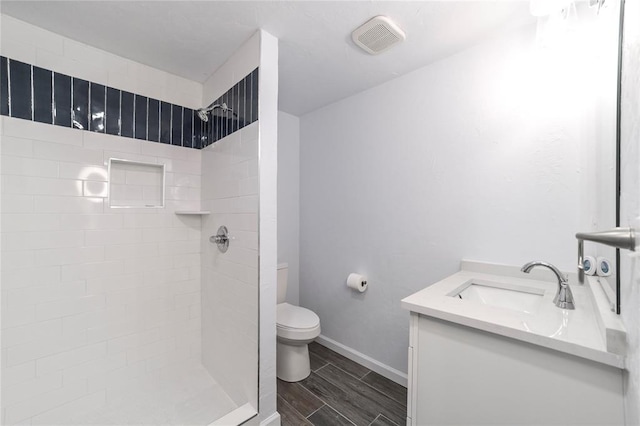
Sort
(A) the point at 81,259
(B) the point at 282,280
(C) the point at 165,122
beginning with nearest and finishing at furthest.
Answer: (A) the point at 81,259 < (C) the point at 165,122 < (B) the point at 282,280

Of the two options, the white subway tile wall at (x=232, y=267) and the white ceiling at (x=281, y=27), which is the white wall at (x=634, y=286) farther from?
the white subway tile wall at (x=232, y=267)

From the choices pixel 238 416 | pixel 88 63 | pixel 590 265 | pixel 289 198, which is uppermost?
pixel 88 63

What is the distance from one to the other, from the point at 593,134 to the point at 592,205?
330mm

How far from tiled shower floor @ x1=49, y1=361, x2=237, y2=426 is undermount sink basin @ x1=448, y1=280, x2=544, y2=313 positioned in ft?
5.11

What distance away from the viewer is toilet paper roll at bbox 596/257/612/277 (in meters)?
0.97

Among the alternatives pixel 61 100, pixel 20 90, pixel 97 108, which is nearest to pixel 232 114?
pixel 97 108

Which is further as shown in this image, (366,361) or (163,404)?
(366,361)

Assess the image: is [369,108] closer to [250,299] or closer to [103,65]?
[250,299]

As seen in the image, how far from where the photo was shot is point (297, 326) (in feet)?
6.16

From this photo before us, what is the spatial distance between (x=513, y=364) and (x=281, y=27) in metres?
1.82

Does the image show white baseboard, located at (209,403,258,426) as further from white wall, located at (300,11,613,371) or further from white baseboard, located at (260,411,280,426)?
white wall, located at (300,11,613,371)

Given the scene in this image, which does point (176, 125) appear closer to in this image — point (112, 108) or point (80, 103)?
point (112, 108)

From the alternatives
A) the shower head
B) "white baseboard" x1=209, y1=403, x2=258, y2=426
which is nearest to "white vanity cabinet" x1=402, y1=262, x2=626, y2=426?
"white baseboard" x1=209, y1=403, x2=258, y2=426

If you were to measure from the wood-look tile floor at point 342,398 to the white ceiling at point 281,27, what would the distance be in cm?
223
